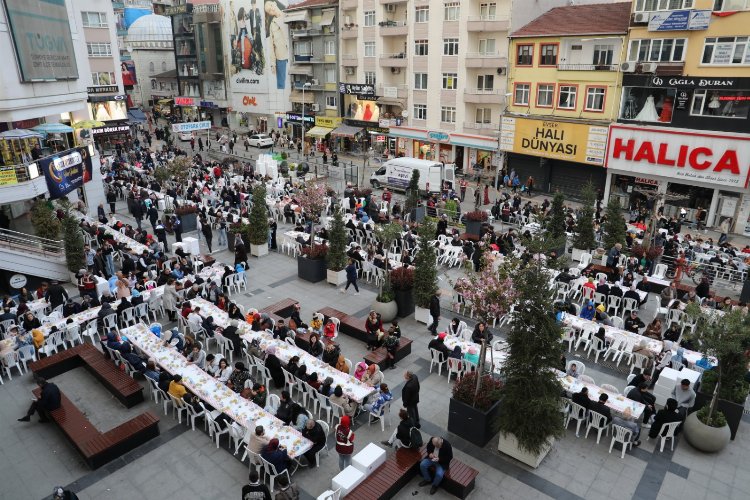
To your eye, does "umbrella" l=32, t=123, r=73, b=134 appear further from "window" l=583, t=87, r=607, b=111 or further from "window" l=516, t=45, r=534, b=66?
"window" l=583, t=87, r=607, b=111

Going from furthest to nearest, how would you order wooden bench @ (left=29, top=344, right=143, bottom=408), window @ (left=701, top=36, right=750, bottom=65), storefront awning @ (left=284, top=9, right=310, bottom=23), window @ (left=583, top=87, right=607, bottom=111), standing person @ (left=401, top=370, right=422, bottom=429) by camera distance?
storefront awning @ (left=284, top=9, right=310, bottom=23) < window @ (left=583, top=87, right=607, bottom=111) < window @ (left=701, top=36, right=750, bottom=65) < wooden bench @ (left=29, top=344, right=143, bottom=408) < standing person @ (left=401, top=370, right=422, bottom=429)

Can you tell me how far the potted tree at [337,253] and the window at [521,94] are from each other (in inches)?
840

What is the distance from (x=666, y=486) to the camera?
10.6 meters

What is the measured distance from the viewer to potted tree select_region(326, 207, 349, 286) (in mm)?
19500

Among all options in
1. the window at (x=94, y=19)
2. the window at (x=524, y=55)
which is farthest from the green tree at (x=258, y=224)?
the window at (x=94, y=19)

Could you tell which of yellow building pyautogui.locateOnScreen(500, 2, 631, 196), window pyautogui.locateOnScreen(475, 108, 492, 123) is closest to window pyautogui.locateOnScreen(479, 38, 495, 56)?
yellow building pyautogui.locateOnScreen(500, 2, 631, 196)

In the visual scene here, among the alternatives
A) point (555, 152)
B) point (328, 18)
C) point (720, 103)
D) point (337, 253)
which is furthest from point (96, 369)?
point (328, 18)

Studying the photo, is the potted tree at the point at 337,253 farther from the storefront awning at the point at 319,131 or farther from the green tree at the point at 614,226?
the storefront awning at the point at 319,131

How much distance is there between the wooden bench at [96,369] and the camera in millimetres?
13211

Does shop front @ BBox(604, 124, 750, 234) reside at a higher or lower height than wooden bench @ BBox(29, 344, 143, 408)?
higher

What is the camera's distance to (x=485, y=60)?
1478 inches

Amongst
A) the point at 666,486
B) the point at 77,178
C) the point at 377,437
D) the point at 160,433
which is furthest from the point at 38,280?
the point at 666,486

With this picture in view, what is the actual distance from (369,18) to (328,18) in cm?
613

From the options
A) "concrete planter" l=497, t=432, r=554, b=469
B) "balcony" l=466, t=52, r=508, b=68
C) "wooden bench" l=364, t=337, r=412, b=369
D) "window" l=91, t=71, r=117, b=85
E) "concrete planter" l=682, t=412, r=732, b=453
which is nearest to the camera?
"concrete planter" l=497, t=432, r=554, b=469
